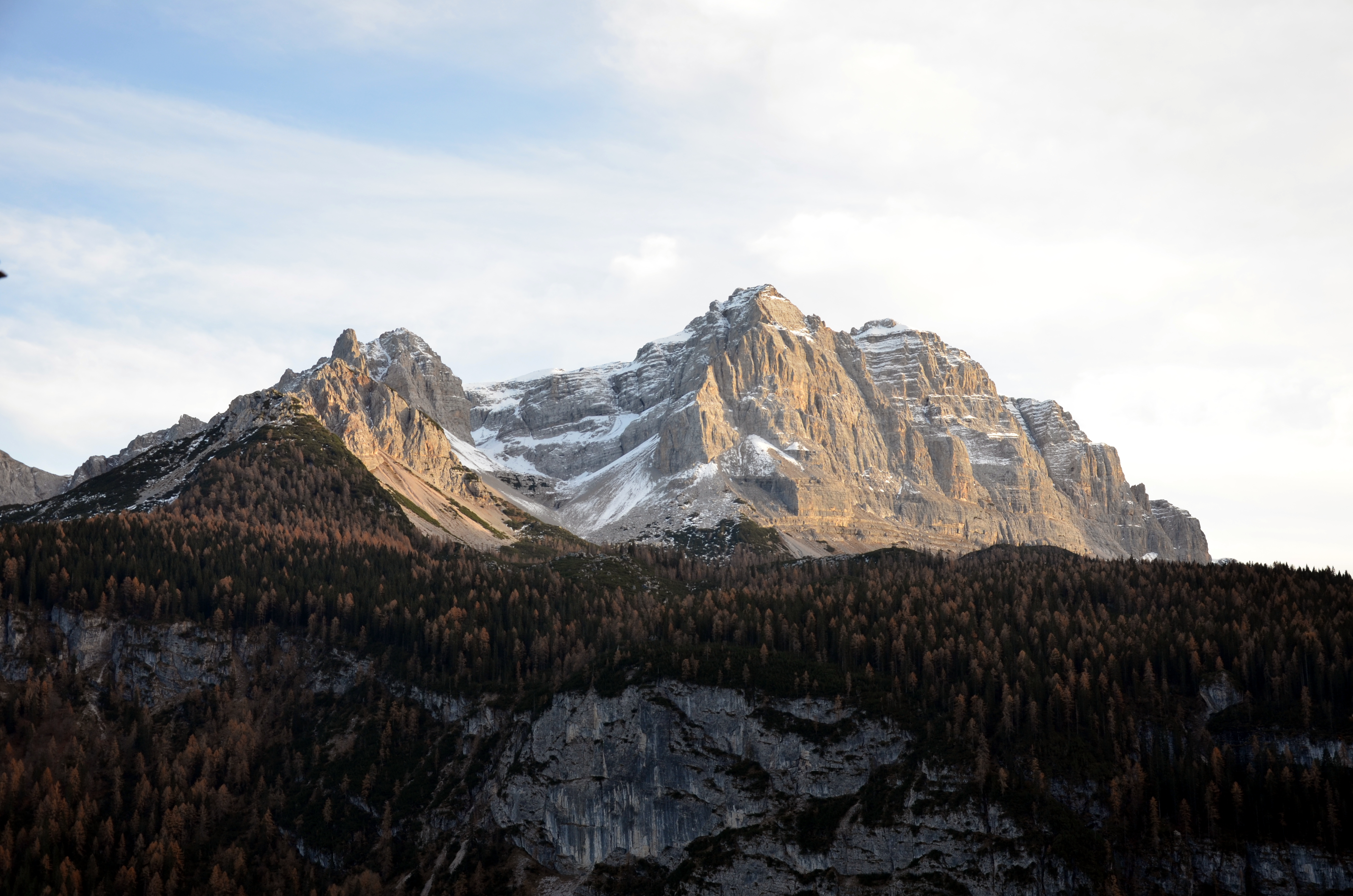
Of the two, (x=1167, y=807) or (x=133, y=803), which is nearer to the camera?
(x=1167, y=807)

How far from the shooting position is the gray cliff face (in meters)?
153

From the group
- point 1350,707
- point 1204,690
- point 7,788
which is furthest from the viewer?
point 7,788

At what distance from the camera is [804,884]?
168 metres

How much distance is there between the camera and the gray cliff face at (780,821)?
502ft

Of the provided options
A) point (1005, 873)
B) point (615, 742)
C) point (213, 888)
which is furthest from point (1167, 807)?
point (213, 888)

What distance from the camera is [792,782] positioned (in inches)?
7200

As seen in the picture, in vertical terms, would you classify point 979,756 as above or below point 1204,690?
below

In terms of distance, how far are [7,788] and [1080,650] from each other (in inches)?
6945

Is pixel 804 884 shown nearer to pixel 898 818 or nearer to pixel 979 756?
pixel 898 818

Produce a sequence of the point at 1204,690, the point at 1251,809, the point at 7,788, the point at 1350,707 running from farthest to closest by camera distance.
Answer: the point at 7,788, the point at 1204,690, the point at 1350,707, the point at 1251,809

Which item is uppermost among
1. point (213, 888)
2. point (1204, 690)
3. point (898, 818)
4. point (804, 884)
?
point (1204, 690)

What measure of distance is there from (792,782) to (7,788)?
127148 mm

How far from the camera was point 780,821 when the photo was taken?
178 meters

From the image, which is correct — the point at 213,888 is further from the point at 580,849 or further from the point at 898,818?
the point at 898,818
